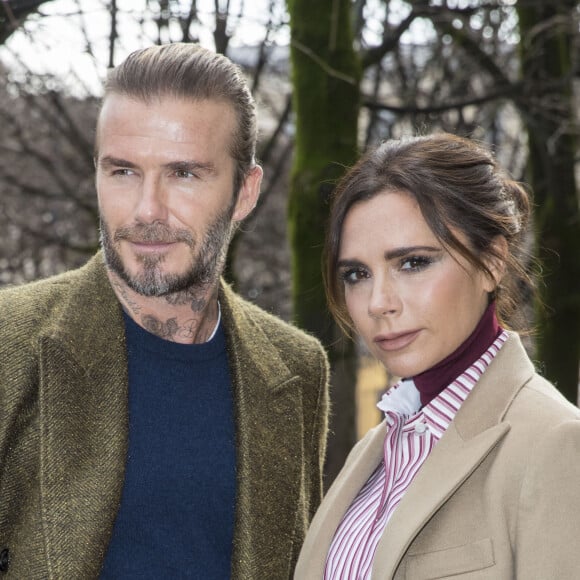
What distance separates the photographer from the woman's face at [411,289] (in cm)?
300

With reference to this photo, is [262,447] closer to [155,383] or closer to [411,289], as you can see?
[155,383]

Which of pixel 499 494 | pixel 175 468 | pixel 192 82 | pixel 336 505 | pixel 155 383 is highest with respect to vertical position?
pixel 192 82

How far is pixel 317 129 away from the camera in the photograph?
641cm

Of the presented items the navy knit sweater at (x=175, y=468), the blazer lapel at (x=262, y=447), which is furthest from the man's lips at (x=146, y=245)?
the blazer lapel at (x=262, y=447)

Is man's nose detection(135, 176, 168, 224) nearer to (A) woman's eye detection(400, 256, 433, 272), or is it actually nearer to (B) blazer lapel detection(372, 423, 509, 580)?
(A) woman's eye detection(400, 256, 433, 272)

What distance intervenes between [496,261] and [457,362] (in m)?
0.34

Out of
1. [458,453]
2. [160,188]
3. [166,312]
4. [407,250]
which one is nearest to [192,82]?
[160,188]

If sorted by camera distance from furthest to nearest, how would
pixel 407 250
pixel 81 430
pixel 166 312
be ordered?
1. pixel 166 312
2. pixel 81 430
3. pixel 407 250

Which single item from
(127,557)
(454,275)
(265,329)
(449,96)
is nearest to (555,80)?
(449,96)

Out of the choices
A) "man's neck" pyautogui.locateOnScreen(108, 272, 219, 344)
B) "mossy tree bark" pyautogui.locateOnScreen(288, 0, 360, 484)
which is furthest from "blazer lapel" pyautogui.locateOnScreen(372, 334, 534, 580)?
"mossy tree bark" pyautogui.locateOnScreen(288, 0, 360, 484)

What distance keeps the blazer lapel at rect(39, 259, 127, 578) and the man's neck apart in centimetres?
11

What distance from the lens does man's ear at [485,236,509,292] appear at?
10.1ft

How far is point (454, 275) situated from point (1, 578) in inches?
65.3

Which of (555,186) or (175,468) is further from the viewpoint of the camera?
(555,186)
